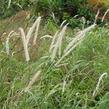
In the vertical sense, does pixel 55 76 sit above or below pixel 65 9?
above

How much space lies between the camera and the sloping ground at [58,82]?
10.4 feet

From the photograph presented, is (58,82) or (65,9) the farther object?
(65,9)

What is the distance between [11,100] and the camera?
122 inches

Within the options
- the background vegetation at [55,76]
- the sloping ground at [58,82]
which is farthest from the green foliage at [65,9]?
the sloping ground at [58,82]

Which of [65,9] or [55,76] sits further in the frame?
[65,9]

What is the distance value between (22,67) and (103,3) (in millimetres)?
4045

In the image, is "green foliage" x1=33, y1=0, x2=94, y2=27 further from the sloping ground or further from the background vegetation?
the sloping ground

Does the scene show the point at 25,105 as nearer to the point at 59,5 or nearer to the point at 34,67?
the point at 34,67

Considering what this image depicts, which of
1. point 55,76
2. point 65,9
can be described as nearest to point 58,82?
point 55,76

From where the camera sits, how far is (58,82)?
3900mm

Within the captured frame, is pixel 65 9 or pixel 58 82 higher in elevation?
pixel 58 82

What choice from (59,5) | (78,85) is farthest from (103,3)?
(78,85)

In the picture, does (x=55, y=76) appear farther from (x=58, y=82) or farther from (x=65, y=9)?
(x=65, y=9)

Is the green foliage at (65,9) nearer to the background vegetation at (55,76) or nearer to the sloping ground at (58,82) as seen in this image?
the background vegetation at (55,76)
